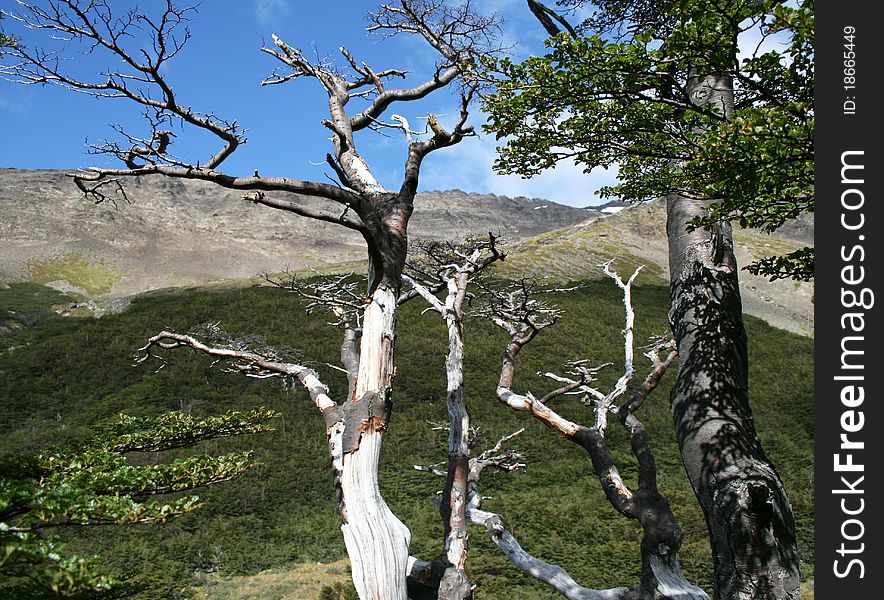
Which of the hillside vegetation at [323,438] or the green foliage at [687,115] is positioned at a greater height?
the green foliage at [687,115]

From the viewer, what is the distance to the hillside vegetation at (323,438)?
11.5 m

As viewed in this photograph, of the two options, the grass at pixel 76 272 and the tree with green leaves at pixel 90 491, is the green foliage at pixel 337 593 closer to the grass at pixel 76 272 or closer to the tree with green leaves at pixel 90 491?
the tree with green leaves at pixel 90 491

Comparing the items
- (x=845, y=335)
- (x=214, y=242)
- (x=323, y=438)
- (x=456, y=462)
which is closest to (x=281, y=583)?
(x=456, y=462)

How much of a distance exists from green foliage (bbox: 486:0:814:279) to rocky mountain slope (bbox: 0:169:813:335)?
26785 millimetres

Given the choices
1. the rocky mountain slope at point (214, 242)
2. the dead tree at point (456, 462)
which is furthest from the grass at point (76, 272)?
the dead tree at point (456, 462)

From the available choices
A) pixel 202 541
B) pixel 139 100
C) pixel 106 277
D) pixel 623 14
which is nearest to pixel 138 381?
pixel 202 541

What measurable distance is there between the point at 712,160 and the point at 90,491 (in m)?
5.61

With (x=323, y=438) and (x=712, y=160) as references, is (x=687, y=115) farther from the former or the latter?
(x=323, y=438)

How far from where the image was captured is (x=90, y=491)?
4.29 m

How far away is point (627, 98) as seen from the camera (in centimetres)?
553

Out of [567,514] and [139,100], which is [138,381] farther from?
[139,100]

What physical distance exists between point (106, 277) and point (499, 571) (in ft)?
227

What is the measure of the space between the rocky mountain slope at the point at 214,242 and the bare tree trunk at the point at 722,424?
27.0 metres

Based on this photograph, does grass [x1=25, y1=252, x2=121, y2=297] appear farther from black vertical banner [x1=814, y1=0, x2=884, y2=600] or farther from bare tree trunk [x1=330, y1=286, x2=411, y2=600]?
black vertical banner [x1=814, y1=0, x2=884, y2=600]
